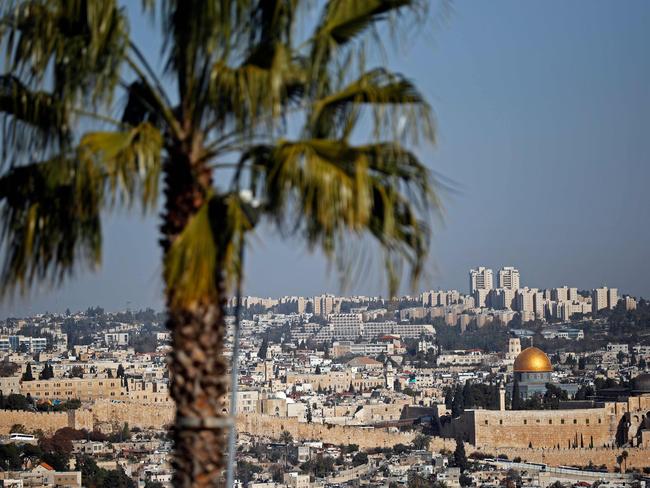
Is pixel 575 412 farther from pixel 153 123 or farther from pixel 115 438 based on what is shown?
pixel 153 123

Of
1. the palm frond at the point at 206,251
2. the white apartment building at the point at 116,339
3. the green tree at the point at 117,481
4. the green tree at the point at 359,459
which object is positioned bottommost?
the green tree at the point at 117,481

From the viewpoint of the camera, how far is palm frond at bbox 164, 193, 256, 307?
5.26 meters

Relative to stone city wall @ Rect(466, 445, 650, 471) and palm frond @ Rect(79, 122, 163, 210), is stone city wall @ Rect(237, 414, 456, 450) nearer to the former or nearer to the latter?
stone city wall @ Rect(466, 445, 650, 471)

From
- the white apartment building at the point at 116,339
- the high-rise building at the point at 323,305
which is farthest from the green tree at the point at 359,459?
the high-rise building at the point at 323,305

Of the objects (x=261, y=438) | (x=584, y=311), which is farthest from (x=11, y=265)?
(x=584, y=311)

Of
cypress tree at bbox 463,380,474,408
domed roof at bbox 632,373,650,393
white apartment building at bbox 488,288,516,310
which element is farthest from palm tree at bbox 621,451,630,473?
white apartment building at bbox 488,288,516,310

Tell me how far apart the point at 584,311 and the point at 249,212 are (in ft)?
508

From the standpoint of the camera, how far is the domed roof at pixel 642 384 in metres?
77.4

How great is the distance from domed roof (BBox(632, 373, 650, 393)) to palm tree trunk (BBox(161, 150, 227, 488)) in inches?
2910

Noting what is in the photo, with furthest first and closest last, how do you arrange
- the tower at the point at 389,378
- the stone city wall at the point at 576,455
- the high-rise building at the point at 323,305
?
the high-rise building at the point at 323,305 → the tower at the point at 389,378 → the stone city wall at the point at 576,455

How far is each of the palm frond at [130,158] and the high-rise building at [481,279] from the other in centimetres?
18530

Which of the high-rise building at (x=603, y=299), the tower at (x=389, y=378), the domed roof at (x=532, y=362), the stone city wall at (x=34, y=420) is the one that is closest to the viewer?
the stone city wall at (x=34, y=420)

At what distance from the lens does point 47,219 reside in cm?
557

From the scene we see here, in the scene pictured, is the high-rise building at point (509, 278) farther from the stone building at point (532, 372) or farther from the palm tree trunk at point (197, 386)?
the palm tree trunk at point (197, 386)
